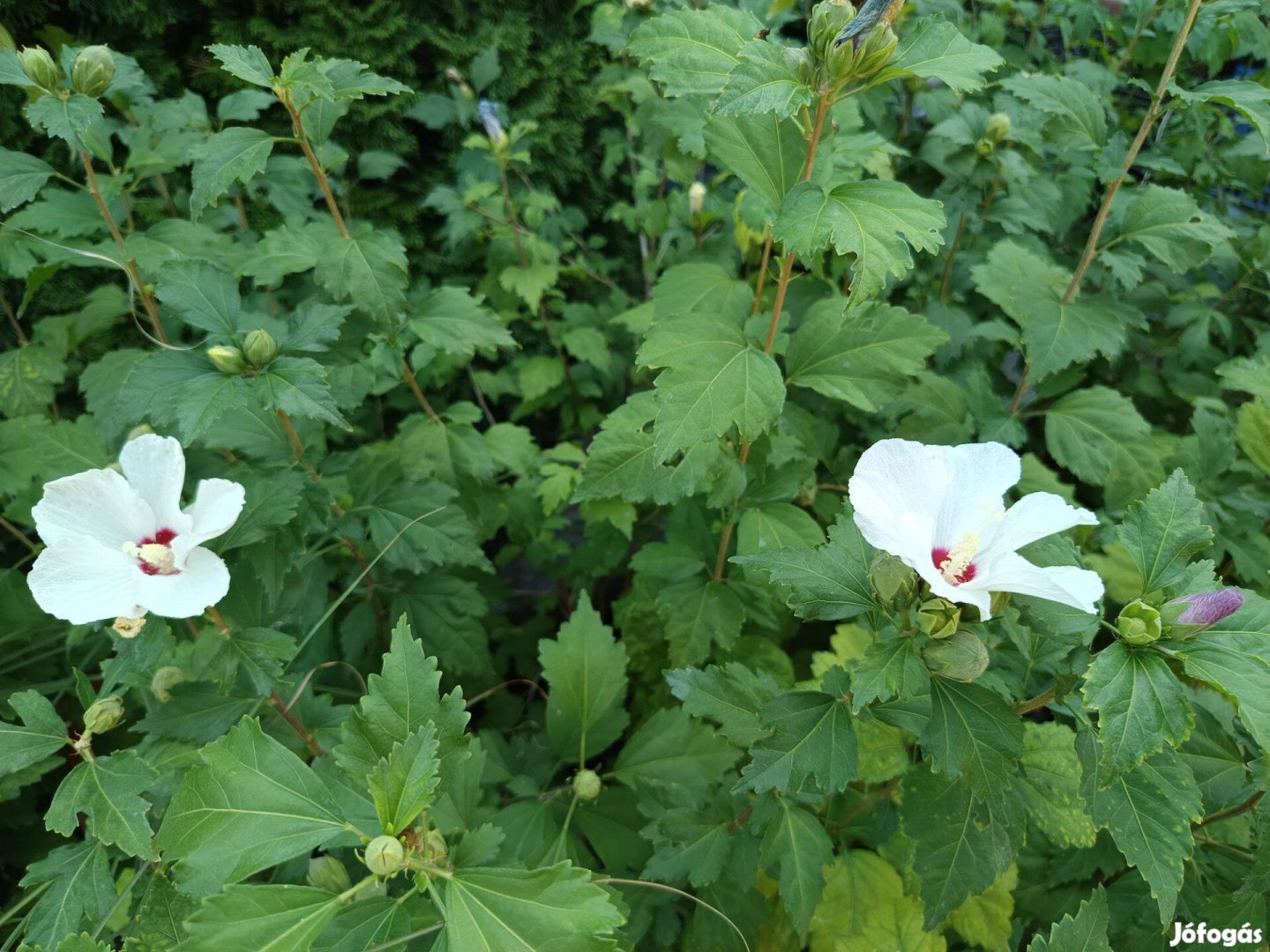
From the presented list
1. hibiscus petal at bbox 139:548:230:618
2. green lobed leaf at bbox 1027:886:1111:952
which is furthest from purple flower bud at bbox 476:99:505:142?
green lobed leaf at bbox 1027:886:1111:952

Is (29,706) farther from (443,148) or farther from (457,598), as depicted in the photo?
(443,148)

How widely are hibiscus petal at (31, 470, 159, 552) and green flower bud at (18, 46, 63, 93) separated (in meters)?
0.84

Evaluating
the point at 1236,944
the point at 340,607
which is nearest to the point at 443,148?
the point at 340,607

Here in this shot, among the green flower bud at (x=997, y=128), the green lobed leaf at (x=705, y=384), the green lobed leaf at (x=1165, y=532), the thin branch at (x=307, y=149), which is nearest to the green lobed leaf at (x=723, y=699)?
the green lobed leaf at (x=705, y=384)

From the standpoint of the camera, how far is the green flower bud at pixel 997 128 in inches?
81.8

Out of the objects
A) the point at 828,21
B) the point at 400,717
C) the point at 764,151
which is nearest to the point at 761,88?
the point at 828,21

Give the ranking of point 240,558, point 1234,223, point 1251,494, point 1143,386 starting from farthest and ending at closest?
point 1234,223 → point 1143,386 → point 1251,494 → point 240,558

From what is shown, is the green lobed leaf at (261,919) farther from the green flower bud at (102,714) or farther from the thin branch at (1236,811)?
the thin branch at (1236,811)

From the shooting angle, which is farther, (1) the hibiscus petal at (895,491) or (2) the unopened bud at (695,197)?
(2) the unopened bud at (695,197)

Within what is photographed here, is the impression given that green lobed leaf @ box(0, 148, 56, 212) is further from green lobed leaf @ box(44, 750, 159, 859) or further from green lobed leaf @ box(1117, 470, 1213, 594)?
green lobed leaf @ box(1117, 470, 1213, 594)

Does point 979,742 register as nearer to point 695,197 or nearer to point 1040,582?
point 1040,582

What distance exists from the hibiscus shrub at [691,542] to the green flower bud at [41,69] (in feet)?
0.12

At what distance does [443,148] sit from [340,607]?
80.5 inches

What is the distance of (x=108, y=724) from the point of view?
4.03 feet
